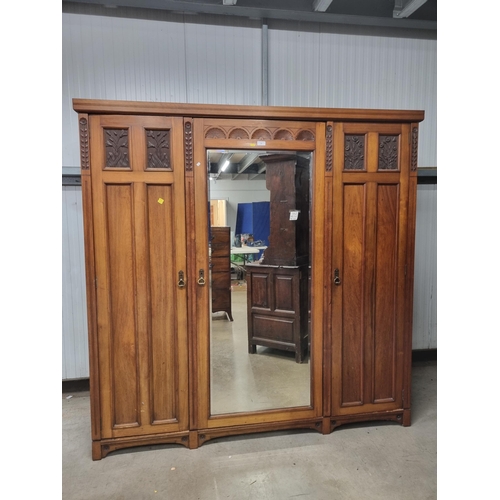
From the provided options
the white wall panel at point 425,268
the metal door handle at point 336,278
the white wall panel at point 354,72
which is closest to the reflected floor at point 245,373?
the metal door handle at point 336,278

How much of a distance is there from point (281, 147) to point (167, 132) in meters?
0.75

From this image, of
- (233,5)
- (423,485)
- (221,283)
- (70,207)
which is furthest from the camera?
(70,207)

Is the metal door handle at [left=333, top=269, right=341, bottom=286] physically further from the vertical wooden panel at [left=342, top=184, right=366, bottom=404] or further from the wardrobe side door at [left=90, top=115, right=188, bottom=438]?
the wardrobe side door at [left=90, top=115, right=188, bottom=438]

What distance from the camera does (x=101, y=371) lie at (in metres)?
2.11

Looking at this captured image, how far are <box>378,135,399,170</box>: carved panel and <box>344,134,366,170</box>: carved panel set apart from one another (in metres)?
0.13

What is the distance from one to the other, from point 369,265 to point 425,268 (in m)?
1.40

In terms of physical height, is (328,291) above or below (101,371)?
above

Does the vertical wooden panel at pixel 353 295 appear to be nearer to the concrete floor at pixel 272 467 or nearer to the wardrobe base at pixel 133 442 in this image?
the concrete floor at pixel 272 467

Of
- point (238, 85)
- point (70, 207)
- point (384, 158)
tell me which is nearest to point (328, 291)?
point (384, 158)

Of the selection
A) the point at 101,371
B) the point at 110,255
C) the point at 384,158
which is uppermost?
the point at 384,158

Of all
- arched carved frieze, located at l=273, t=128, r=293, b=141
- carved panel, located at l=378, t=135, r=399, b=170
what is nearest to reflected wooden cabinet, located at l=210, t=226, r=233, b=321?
arched carved frieze, located at l=273, t=128, r=293, b=141

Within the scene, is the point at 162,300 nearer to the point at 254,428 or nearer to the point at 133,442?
the point at 133,442

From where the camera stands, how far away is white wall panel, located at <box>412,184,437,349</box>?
3273 mm

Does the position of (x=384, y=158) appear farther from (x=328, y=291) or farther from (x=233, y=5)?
(x=233, y=5)
